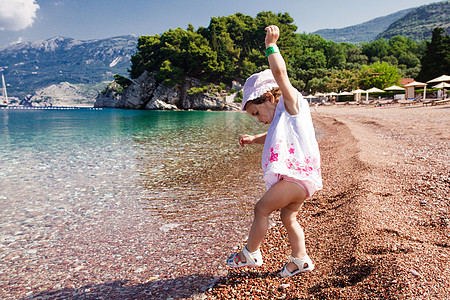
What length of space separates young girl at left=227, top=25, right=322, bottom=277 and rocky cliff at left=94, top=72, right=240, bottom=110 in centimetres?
7206

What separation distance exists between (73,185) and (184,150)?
220 inches

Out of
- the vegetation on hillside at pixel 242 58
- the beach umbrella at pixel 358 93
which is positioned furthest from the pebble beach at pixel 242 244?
the vegetation on hillside at pixel 242 58

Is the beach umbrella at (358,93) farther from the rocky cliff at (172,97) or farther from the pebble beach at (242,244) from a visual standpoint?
the pebble beach at (242,244)

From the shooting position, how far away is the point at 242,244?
3.70m

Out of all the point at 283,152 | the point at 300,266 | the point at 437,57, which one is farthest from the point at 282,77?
the point at 437,57

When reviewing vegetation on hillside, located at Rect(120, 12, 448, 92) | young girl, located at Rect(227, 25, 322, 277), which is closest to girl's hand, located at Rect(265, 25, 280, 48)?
young girl, located at Rect(227, 25, 322, 277)

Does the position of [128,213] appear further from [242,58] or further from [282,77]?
[242,58]

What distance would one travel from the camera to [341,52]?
8744 centimetres

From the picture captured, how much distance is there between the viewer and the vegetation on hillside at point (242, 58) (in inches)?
2723

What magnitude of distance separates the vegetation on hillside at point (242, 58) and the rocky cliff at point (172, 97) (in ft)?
10.1

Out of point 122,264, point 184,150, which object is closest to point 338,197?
point 122,264

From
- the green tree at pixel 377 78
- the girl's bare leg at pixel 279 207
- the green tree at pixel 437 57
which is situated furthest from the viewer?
the green tree at pixel 377 78

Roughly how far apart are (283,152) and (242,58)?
85061 millimetres

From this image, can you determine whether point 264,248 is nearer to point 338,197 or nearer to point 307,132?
point 307,132
